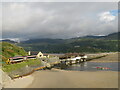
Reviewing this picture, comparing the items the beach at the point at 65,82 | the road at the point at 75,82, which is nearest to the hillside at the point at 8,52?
the beach at the point at 65,82

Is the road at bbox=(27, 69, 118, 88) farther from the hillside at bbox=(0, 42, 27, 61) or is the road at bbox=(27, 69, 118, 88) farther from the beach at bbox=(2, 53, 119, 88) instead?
the hillside at bbox=(0, 42, 27, 61)

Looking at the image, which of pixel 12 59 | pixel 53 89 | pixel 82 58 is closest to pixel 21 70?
pixel 12 59

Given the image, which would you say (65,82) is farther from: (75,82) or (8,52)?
(8,52)

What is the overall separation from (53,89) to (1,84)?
51.1 ft

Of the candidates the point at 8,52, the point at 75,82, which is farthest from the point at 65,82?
the point at 8,52

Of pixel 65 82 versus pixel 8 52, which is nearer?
pixel 65 82

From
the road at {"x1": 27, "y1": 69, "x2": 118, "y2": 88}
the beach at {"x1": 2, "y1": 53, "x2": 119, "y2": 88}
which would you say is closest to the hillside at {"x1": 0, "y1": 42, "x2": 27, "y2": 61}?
the beach at {"x1": 2, "y1": 53, "x2": 119, "y2": 88}

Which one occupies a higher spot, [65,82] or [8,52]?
[8,52]

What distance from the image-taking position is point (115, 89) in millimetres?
40969

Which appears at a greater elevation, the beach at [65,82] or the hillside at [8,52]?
the hillside at [8,52]

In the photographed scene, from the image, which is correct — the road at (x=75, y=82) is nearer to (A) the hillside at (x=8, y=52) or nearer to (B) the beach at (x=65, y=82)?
(B) the beach at (x=65, y=82)

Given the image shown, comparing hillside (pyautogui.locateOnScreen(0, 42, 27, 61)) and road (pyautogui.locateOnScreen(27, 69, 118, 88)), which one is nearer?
road (pyautogui.locateOnScreen(27, 69, 118, 88))

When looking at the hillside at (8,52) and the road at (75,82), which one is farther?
the hillside at (8,52)

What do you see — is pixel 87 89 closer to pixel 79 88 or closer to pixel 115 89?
pixel 79 88
